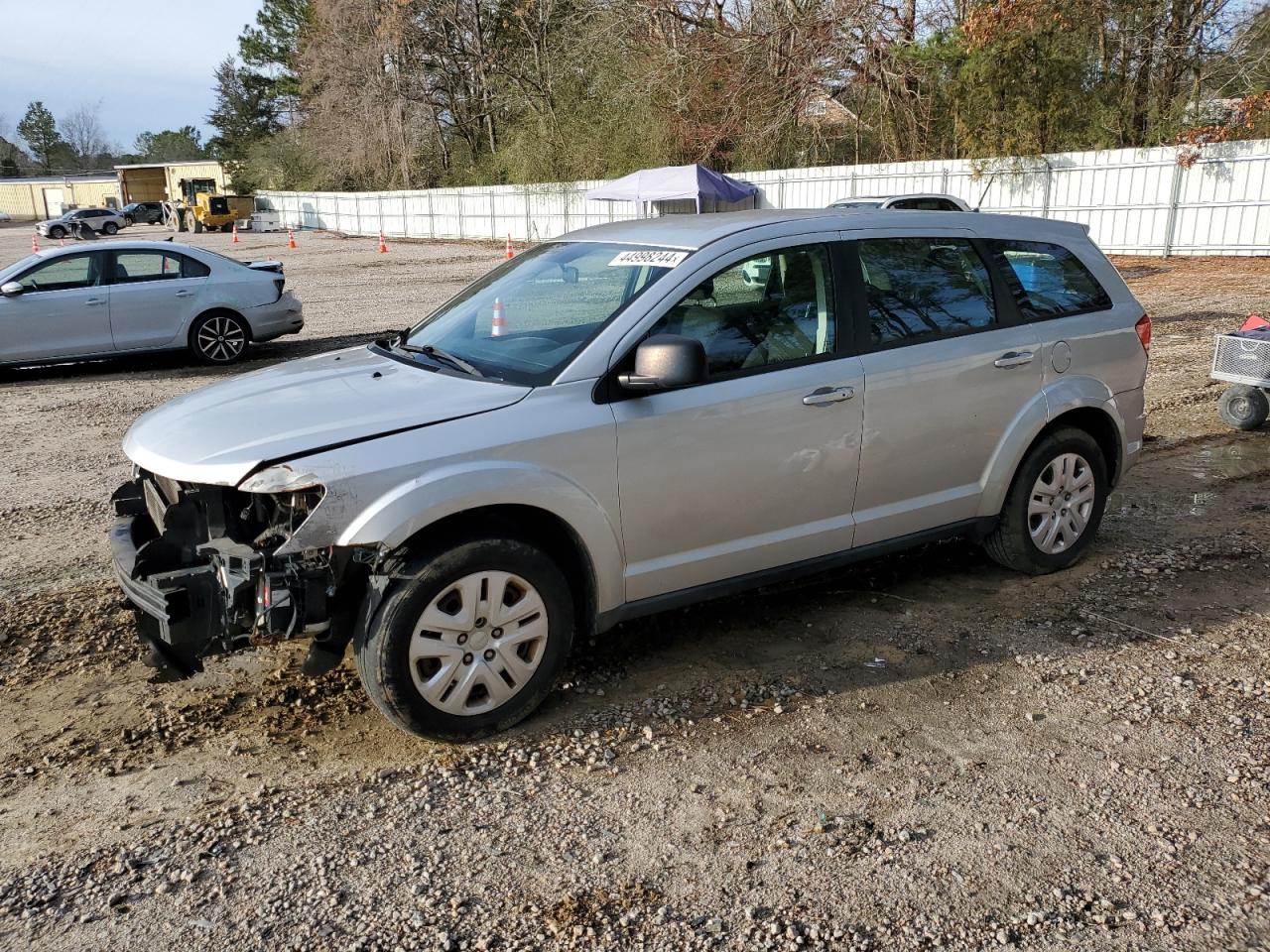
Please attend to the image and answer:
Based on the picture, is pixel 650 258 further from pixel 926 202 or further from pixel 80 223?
pixel 80 223

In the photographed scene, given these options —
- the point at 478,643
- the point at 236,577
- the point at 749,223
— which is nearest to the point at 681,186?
the point at 749,223

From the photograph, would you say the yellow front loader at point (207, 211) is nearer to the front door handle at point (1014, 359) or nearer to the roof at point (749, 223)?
the roof at point (749, 223)

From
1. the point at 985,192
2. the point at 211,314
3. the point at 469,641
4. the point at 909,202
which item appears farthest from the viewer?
the point at 985,192

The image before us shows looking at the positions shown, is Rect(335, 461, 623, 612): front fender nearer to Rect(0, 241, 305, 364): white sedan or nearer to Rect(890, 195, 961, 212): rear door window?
Rect(0, 241, 305, 364): white sedan

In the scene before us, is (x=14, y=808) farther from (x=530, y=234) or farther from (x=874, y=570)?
(x=530, y=234)

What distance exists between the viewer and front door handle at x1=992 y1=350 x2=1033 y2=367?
16.2ft

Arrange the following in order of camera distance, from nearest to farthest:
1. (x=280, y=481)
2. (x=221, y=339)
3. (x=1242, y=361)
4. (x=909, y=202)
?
1. (x=280, y=481)
2. (x=1242, y=361)
3. (x=221, y=339)
4. (x=909, y=202)

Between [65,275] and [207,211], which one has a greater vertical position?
[207,211]

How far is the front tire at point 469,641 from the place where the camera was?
358 centimetres

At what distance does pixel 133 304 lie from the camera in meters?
12.4

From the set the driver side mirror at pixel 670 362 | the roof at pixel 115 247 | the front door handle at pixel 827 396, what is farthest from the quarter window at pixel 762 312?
the roof at pixel 115 247

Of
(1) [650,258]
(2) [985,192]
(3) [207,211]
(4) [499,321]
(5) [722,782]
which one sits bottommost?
(5) [722,782]

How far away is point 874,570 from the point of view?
5.61 m

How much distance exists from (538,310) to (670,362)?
3.33 ft
